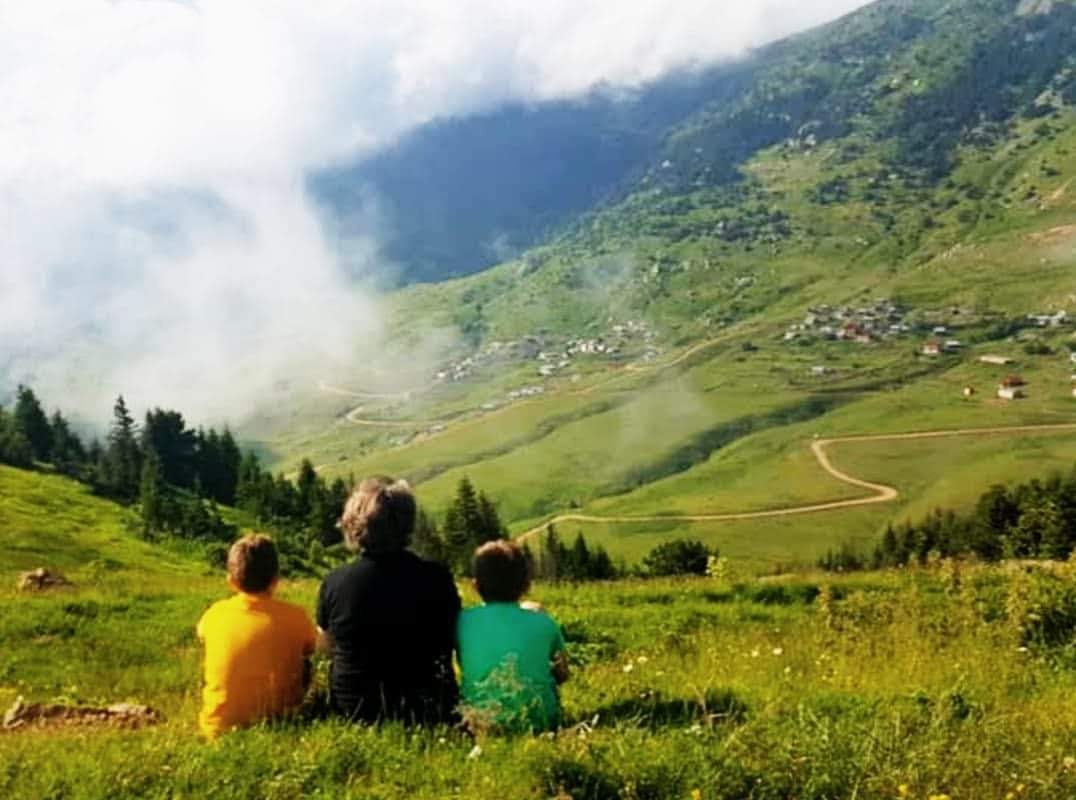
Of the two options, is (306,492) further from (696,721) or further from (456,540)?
(696,721)

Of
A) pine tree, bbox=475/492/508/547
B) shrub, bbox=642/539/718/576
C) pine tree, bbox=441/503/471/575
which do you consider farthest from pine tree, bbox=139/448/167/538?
shrub, bbox=642/539/718/576

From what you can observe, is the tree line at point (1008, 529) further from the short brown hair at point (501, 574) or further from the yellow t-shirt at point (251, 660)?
the yellow t-shirt at point (251, 660)

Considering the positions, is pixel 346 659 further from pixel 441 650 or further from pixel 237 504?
pixel 237 504

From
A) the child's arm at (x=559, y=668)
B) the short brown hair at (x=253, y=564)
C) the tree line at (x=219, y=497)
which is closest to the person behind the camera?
the child's arm at (x=559, y=668)

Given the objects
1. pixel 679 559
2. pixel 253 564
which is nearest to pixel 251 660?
pixel 253 564

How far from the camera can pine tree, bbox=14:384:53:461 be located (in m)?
115

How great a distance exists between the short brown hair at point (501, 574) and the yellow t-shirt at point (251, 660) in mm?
1791

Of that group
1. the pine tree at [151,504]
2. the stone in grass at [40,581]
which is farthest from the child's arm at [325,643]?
the pine tree at [151,504]

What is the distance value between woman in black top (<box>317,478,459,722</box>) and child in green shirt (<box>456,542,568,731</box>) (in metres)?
0.26

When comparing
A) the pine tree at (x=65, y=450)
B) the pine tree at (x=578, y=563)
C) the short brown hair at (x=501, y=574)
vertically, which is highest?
the pine tree at (x=65, y=450)

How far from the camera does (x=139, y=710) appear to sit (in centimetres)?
1220

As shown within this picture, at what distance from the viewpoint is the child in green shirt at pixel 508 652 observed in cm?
920

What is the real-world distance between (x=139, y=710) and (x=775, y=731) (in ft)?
24.3

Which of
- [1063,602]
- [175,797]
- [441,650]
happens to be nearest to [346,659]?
[441,650]
